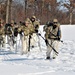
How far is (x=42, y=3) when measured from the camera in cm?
5403

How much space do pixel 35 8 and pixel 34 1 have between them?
4.56 feet

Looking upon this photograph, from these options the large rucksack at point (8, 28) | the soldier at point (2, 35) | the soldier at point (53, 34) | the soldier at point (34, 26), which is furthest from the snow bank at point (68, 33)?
the soldier at point (53, 34)

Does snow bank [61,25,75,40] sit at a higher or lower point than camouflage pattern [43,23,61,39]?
lower

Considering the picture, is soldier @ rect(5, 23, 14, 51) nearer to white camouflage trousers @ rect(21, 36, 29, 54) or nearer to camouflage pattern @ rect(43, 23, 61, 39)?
white camouflage trousers @ rect(21, 36, 29, 54)

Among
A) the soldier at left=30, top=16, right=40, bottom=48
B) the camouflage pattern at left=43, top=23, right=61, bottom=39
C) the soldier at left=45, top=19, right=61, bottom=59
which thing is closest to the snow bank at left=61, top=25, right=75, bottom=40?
the soldier at left=30, top=16, right=40, bottom=48

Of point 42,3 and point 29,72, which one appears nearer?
point 29,72

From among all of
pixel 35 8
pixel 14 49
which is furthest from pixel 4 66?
pixel 35 8

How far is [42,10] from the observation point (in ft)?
173

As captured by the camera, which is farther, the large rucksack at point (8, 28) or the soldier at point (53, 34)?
the large rucksack at point (8, 28)

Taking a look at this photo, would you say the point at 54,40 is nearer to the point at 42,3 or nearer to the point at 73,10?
the point at 42,3

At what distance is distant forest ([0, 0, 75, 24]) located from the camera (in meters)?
50.6

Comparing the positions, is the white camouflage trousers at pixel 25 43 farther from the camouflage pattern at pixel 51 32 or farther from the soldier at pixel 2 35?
the camouflage pattern at pixel 51 32

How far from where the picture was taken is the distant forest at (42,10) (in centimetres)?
5062

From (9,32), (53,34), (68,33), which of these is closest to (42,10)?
(68,33)
